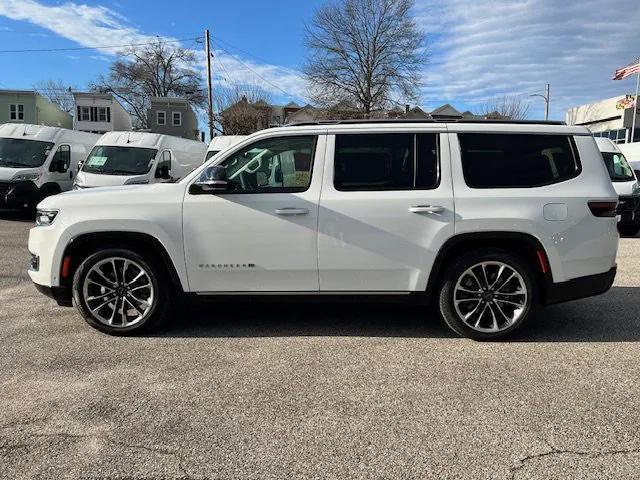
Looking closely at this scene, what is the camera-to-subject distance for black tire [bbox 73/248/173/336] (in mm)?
4797

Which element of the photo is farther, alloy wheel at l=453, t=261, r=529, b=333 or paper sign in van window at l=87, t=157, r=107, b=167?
paper sign in van window at l=87, t=157, r=107, b=167

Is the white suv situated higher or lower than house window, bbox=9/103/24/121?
lower

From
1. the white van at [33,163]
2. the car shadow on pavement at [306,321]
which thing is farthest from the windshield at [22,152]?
the car shadow on pavement at [306,321]

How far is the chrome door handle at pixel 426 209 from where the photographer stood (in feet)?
15.1

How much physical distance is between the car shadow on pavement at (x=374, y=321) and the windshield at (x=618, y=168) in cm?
750

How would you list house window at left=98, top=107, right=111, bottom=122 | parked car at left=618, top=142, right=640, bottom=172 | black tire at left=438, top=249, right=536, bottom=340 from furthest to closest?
house window at left=98, top=107, right=111, bottom=122, parked car at left=618, top=142, right=640, bottom=172, black tire at left=438, top=249, right=536, bottom=340

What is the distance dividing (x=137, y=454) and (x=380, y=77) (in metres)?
43.5

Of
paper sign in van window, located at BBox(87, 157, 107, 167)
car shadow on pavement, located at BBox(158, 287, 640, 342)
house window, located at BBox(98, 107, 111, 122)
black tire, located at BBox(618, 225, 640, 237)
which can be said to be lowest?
car shadow on pavement, located at BBox(158, 287, 640, 342)

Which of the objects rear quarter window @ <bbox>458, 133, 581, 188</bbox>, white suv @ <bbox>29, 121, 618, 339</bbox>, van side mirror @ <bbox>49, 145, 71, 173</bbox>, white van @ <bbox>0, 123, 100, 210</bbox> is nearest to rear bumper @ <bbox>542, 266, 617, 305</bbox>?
white suv @ <bbox>29, 121, 618, 339</bbox>

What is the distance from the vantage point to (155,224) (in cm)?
470

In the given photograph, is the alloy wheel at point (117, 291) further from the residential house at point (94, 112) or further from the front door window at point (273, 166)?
the residential house at point (94, 112)

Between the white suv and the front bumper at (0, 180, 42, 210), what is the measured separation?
10.2 meters

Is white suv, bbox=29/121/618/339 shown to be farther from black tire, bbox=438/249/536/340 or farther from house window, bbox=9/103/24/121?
house window, bbox=9/103/24/121

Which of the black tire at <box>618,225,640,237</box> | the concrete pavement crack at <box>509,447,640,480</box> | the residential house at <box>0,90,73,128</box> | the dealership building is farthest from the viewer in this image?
the residential house at <box>0,90,73,128</box>
